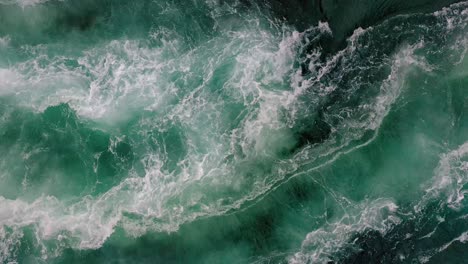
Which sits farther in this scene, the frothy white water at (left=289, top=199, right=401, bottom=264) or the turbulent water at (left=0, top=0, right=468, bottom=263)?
the turbulent water at (left=0, top=0, right=468, bottom=263)

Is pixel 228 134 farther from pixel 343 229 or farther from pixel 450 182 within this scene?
pixel 450 182

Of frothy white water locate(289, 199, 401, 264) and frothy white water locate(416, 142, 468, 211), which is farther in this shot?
frothy white water locate(416, 142, 468, 211)

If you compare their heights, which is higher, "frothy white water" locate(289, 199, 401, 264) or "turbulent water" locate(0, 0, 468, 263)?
"turbulent water" locate(0, 0, 468, 263)

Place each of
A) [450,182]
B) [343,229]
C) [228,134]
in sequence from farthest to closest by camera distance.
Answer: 1. [228,134]
2. [450,182]
3. [343,229]

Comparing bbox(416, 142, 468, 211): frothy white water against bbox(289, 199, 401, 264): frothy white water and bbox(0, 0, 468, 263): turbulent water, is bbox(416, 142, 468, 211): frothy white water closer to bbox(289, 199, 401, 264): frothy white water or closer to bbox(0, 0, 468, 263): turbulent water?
bbox(0, 0, 468, 263): turbulent water

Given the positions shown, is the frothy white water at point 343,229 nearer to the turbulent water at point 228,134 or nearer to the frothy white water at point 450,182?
the turbulent water at point 228,134

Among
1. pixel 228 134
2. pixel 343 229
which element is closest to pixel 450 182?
pixel 343 229

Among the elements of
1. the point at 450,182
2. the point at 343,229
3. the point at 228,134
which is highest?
the point at 228,134

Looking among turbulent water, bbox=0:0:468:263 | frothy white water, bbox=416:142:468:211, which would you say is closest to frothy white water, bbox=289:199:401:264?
turbulent water, bbox=0:0:468:263
